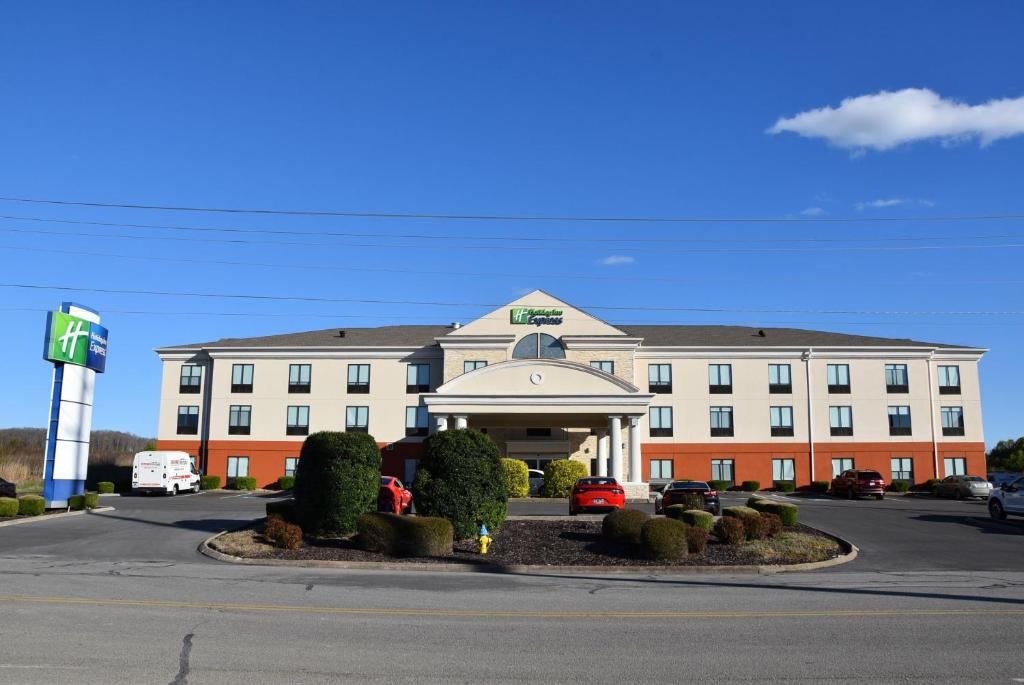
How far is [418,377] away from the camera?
173 ft

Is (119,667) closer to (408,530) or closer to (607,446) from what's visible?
(408,530)

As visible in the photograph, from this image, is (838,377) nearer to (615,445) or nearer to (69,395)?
(615,445)

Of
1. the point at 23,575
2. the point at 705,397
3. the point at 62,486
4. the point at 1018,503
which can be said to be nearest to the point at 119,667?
the point at 23,575

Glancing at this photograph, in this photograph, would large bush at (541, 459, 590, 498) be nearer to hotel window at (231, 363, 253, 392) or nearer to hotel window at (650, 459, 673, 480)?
hotel window at (650, 459, 673, 480)

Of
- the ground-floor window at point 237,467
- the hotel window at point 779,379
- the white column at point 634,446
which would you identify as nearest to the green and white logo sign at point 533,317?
the white column at point 634,446

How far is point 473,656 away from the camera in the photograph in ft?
29.4

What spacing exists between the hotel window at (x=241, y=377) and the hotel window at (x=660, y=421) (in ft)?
80.9

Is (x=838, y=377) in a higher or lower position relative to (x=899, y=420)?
higher

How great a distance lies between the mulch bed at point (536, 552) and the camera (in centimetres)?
1889

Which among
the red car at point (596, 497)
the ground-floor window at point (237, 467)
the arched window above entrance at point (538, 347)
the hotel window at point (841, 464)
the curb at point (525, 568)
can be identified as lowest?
the curb at point (525, 568)

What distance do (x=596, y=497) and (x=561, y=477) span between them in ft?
39.6

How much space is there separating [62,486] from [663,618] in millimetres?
25019

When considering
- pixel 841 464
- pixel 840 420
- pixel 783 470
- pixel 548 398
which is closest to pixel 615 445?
pixel 548 398

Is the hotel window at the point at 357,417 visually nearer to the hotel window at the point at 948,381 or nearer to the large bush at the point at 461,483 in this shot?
the large bush at the point at 461,483
